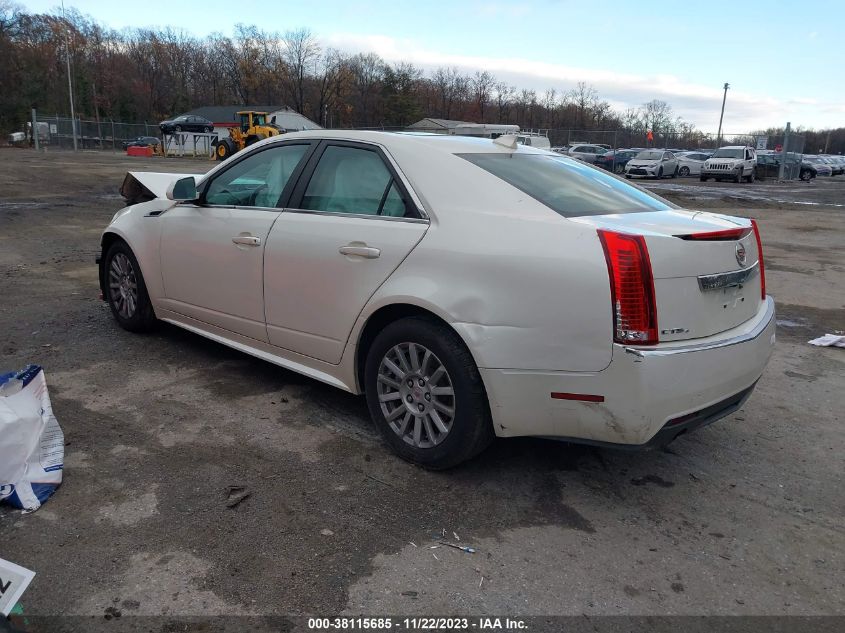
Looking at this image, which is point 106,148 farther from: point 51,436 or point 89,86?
point 51,436

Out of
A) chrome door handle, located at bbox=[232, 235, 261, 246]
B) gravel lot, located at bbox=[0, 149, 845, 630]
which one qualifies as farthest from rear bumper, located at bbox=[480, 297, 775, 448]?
chrome door handle, located at bbox=[232, 235, 261, 246]

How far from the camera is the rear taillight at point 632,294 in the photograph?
263 centimetres

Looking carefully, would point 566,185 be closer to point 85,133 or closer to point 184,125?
point 184,125

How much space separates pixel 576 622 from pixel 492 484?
0.98 metres

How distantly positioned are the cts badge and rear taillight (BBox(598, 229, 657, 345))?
2.11 ft

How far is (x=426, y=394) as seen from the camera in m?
3.20

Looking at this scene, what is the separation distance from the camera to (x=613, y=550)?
271 centimetres

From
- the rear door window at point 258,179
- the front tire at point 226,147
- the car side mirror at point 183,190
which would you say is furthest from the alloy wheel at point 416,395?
the front tire at point 226,147

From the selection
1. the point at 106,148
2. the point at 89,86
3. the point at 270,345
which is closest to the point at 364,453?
the point at 270,345

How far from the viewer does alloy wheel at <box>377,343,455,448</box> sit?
10.3 feet

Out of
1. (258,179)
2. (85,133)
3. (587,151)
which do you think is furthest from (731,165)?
(85,133)

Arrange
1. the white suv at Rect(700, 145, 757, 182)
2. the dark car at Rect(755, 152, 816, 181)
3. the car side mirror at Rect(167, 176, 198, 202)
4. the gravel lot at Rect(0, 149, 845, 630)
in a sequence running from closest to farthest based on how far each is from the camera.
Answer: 1. the gravel lot at Rect(0, 149, 845, 630)
2. the car side mirror at Rect(167, 176, 198, 202)
3. the white suv at Rect(700, 145, 757, 182)
4. the dark car at Rect(755, 152, 816, 181)

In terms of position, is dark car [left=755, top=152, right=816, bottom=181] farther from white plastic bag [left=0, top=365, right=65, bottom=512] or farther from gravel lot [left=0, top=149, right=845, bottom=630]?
white plastic bag [left=0, top=365, right=65, bottom=512]

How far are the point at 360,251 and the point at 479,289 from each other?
77cm
